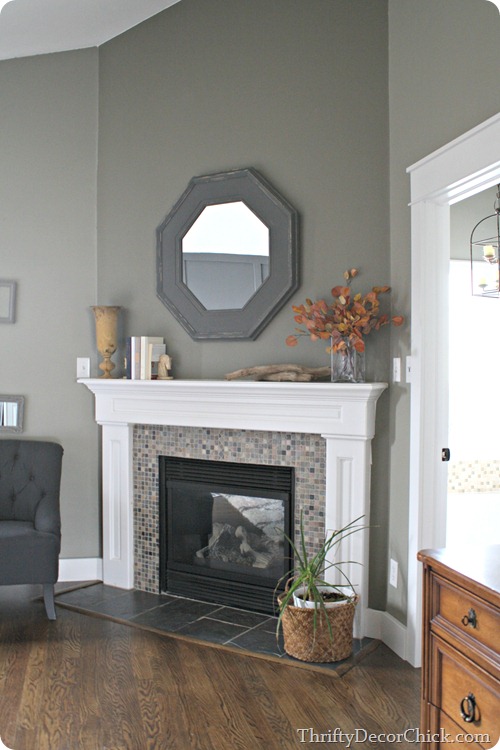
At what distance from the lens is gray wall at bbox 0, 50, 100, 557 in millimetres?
4199

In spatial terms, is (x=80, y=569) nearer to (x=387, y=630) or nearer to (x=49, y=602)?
(x=49, y=602)

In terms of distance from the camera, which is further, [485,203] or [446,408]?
[485,203]

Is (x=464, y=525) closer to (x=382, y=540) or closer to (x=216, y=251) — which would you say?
(x=382, y=540)

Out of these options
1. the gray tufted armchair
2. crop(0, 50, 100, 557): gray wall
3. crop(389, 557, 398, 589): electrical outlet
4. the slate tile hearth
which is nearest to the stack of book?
crop(0, 50, 100, 557): gray wall

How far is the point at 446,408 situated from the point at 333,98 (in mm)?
1549

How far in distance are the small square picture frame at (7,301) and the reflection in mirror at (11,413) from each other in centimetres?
45

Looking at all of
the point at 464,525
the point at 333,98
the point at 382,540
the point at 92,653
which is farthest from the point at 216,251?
the point at 464,525

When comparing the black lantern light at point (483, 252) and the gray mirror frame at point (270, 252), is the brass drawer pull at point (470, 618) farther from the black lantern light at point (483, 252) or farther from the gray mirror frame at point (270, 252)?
the black lantern light at point (483, 252)

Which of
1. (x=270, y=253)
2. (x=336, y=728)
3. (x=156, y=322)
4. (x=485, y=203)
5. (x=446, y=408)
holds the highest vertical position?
(x=485, y=203)

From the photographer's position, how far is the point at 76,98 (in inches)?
166

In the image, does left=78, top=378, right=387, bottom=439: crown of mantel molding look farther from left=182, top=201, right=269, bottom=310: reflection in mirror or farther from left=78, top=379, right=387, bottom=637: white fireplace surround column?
left=182, top=201, right=269, bottom=310: reflection in mirror

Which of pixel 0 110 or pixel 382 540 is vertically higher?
pixel 0 110

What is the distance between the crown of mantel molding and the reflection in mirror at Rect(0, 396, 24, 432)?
1.38 ft

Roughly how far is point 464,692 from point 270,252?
238 cm
